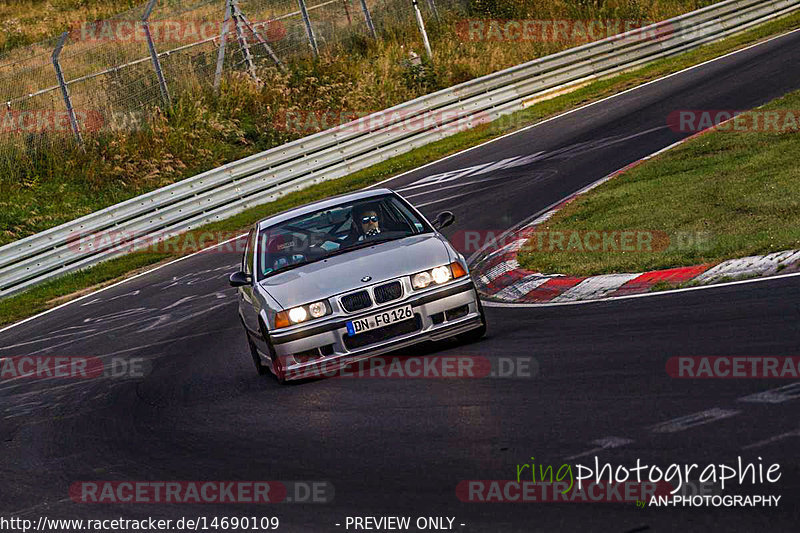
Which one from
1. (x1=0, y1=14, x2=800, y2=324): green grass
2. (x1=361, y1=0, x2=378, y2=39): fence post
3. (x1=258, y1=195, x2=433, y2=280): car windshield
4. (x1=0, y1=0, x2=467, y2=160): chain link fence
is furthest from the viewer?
(x1=361, y1=0, x2=378, y2=39): fence post

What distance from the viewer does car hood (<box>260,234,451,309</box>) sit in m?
8.73

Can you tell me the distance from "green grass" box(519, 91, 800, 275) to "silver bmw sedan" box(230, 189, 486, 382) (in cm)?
243

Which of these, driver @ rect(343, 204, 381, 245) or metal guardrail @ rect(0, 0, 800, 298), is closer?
driver @ rect(343, 204, 381, 245)

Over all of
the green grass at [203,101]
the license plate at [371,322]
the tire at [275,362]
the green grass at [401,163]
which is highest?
the license plate at [371,322]

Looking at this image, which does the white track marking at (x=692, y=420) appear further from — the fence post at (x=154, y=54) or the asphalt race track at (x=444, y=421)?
the fence post at (x=154, y=54)

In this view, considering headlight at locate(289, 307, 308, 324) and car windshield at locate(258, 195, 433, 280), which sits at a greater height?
car windshield at locate(258, 195, 433, 280)

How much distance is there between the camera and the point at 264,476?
661cm

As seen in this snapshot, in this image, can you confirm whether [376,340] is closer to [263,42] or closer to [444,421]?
[444,421]

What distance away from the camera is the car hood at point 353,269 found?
873cm

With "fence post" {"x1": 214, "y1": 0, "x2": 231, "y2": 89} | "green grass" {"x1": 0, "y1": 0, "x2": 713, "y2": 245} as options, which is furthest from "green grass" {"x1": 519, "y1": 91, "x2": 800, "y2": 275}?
"fence post" {"x1": 214, "y1": 0, "x2": 231, "y2": 89}

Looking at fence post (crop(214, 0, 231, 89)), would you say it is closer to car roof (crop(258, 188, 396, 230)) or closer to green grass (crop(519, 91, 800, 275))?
green grass (crop(519, 91, 800, 275))

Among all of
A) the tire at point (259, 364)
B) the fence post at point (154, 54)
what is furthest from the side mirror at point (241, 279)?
the fence post at point (154, 54)

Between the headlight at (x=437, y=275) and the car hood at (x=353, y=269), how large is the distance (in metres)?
0.04

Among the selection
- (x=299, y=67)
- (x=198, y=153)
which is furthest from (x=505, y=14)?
(x=198, y=153)
